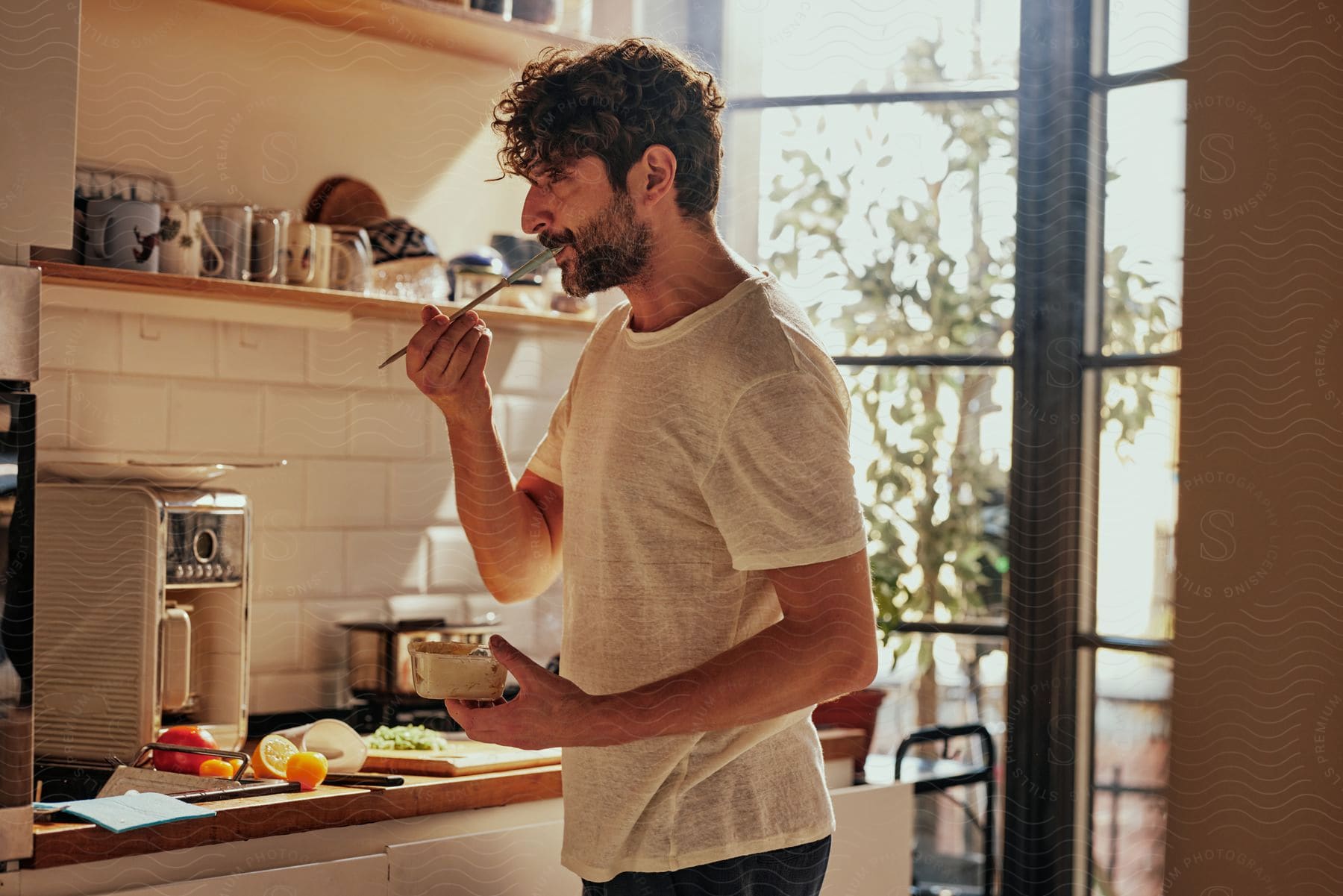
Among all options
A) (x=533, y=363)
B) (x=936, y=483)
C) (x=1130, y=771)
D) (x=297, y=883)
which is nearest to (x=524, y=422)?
(x=533, y=363)

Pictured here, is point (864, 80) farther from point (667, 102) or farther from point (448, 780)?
point (448, 780)

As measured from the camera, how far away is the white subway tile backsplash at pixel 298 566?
166 cm

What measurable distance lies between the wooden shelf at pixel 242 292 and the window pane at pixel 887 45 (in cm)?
61

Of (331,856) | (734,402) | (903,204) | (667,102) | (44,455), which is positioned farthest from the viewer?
(903,204)

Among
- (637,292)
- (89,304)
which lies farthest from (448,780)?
(89,304)

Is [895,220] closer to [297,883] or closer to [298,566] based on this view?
[298,566]

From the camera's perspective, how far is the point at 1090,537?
195 centimetres

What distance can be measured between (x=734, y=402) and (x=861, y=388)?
1.10 meters

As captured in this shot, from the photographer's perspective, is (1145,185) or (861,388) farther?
Answer: (861,388)

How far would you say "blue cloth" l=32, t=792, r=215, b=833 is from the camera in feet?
3.68

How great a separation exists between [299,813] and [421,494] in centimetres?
65

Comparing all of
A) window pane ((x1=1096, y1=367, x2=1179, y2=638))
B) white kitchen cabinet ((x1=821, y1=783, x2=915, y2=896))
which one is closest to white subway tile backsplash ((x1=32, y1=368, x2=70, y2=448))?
white kitchen cabinet ((x1=821, y1=783, x2=915, y2=896))

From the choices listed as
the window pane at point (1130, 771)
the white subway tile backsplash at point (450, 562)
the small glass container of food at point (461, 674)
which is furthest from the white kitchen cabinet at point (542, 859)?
the white subway tile backsplash at point (450, 562)

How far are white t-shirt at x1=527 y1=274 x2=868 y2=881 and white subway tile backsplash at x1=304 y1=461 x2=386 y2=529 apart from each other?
0.72 meters
